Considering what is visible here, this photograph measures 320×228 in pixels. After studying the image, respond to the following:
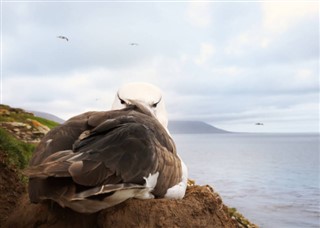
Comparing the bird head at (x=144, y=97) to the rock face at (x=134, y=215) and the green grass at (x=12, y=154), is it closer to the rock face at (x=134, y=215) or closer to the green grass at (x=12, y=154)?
the rock face at (x=134, y=215)

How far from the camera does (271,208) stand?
102 feet

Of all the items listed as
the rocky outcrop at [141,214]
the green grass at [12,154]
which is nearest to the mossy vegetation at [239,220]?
the green grass at [12,154]

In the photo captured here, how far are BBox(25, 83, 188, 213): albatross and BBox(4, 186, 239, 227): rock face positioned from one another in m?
0.15

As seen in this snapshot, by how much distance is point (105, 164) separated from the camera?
465cm

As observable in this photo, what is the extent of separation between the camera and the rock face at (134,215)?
521cm

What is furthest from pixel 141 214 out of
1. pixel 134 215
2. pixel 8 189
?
pixel 8 189

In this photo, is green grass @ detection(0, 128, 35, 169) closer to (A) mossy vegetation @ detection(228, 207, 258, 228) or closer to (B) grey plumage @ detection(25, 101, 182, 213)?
(B) grey plumage @ detection(25, 101, 182, 213)

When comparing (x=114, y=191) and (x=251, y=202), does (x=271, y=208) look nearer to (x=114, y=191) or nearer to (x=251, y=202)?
(x=251, y=202)

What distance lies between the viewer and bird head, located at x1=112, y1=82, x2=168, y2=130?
303 inches

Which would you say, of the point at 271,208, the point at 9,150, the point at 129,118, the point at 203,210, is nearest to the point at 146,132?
the point at 129,118

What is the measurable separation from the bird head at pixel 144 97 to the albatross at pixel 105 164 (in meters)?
1.22

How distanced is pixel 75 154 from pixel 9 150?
504 centimetres

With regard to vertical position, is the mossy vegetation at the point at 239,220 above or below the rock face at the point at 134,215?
below

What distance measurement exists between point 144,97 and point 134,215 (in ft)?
9.29
